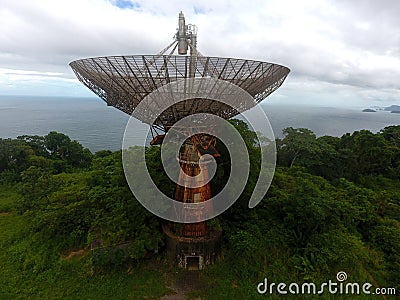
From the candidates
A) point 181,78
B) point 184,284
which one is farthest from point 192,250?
point 181,78

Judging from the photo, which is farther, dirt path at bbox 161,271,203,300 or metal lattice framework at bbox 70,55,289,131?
dirt path at bbox 161,271,203,300

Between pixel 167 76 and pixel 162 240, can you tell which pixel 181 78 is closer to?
pixel 167 76

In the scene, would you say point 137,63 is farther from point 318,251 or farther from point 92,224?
point 318,251

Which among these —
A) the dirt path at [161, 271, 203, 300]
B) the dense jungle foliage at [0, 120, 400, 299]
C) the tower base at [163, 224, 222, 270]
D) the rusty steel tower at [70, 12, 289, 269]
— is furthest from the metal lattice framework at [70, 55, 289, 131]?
the dirt path at [161, 271, 203, 300]

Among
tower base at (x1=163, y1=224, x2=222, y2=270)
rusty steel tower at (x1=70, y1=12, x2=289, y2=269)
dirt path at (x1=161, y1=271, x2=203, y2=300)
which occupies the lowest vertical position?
dirt path at (x1=161, y1=271, x2=203, y2=300)


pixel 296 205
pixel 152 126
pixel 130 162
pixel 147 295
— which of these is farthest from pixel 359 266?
pixel 130 162

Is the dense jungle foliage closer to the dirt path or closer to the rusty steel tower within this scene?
the dirt path
